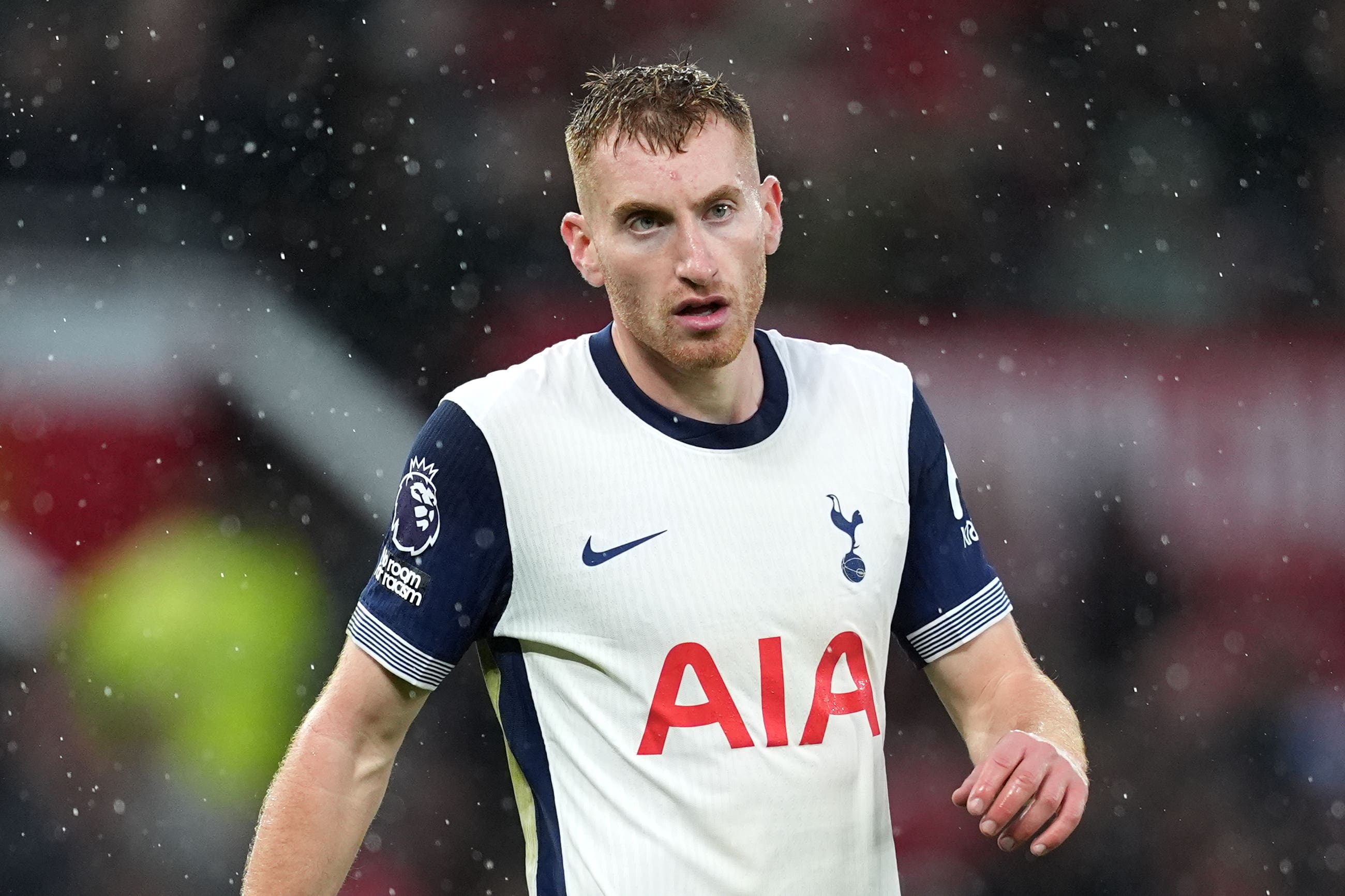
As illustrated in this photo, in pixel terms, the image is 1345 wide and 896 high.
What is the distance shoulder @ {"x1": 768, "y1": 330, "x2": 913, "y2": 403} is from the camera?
2.18 m

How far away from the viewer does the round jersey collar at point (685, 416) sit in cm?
207

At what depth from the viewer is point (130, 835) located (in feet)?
14.4

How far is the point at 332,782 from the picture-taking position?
190cm

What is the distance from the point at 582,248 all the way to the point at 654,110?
244mm

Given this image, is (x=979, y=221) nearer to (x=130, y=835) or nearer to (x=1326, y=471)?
(x=1326, y=471)

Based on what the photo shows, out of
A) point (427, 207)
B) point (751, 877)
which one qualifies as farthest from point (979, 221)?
point (751, 877)

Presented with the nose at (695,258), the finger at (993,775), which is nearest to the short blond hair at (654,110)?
the nose at (695,258)

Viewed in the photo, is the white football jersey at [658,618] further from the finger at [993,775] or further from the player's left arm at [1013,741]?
the finger at [993,775]

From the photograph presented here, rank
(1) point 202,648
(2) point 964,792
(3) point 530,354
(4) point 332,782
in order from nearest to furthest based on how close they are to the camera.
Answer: (2) point 964,792 → (4) point 332,782 → (1) point 202,648 → (3) point 530,354

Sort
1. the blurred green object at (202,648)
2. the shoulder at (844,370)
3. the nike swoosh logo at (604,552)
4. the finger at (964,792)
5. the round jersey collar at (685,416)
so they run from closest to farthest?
the finger at (964,792) < the nike swoosh logo at (604,552) < the round jersey collar at (685,416) < the shoulder at (844,370) < the blurred green object at (202,648)

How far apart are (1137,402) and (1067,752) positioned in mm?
3143

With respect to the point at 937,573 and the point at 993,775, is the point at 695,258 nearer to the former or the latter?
the point at 937,573

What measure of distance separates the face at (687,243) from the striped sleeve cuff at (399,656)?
52cm

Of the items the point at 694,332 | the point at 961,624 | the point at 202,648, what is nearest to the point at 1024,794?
the point at 961,624
